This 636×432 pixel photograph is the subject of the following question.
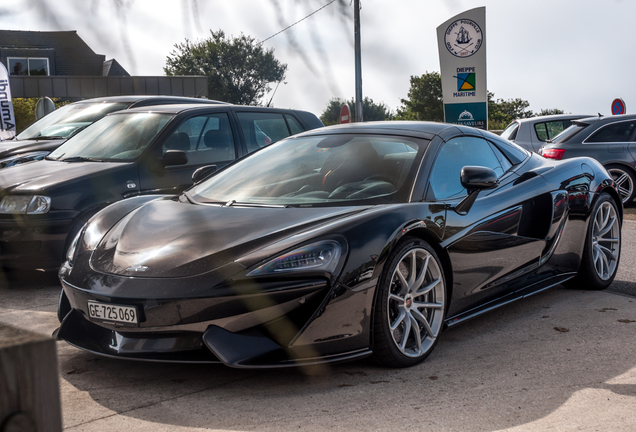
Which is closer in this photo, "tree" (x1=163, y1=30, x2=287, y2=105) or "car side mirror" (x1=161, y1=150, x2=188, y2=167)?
"car side mirror" (x1=161, y1=150, x2=188, y2=167)

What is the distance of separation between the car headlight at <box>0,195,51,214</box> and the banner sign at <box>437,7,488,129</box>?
7.83 metres

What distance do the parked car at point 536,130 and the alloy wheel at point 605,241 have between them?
7160mm

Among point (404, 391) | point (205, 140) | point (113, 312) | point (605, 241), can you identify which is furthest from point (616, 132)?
point (113, 312)

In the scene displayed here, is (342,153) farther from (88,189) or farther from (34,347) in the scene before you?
(34,347)

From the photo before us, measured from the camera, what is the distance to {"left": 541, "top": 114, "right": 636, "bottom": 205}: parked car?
10.9 meters

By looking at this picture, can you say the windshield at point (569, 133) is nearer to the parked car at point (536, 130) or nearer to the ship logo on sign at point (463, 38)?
the parked car at point (536, 130)

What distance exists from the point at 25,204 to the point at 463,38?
8.43 metres

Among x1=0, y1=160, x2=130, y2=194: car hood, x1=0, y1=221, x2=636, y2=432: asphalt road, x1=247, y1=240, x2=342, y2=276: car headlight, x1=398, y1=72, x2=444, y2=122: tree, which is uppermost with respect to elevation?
x1=398, y1=72, x2=444, y2=122: tree

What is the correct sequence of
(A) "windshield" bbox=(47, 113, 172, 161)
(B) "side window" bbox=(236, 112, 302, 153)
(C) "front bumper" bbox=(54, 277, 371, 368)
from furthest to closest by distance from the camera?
(B) "side window" bbox=(236, 112, 302, 153) < (A) "windshield" bbox=(47, 113, 172, 161) < (C) "front bumper" bbox=(54, 277, 371, 368)

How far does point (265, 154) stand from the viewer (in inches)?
184

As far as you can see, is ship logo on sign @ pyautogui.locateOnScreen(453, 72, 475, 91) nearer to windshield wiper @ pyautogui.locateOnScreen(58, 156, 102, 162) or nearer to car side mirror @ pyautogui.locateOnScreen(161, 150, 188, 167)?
car side mirror @ pyautogui.locateOnScreen(161, 150, 188, 167)

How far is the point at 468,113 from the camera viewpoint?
11.8 m

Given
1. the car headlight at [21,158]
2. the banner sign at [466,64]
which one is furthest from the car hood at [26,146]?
the banner sign at [466,64]

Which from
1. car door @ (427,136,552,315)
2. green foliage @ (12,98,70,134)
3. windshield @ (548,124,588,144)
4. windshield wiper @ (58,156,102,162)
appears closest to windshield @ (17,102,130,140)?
windshield wiper @ (58,156,102,162)
